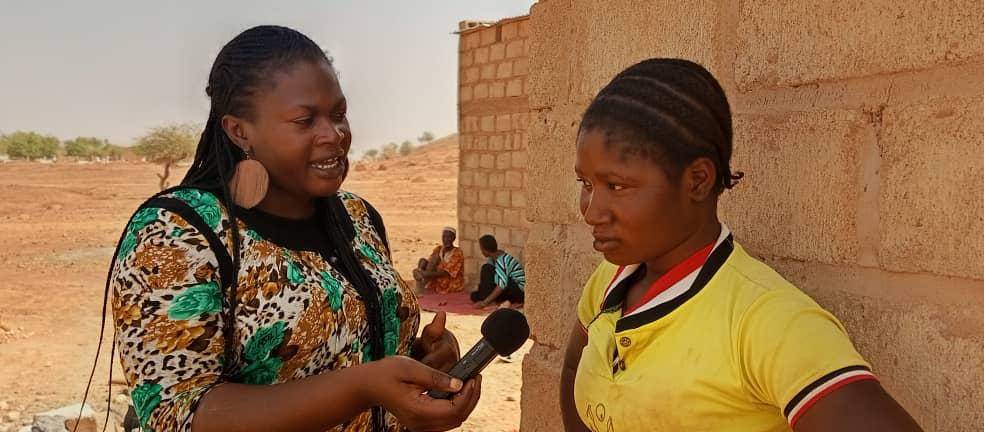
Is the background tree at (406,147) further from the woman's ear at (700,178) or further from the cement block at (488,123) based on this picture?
the woman's ear at (700,178)

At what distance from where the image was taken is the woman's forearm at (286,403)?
1741mm

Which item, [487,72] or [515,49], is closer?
[515,49]

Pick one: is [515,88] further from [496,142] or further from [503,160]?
[503,160]

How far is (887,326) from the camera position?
71.1 inches

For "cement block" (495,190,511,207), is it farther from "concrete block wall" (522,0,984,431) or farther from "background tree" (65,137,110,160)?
"background tree" (65,137,110,160)

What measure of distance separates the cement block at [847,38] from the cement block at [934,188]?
104 mm

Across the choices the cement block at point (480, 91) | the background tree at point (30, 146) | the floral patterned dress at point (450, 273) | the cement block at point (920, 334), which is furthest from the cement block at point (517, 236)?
the background tree at point (30, 146)

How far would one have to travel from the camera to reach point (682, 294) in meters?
1.57

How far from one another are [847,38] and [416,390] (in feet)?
4.03

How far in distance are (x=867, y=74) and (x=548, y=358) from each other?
1528mm

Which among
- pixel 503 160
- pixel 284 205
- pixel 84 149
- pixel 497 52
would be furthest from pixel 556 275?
pixel 84 149

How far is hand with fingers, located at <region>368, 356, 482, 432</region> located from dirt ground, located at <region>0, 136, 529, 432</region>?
4613mm

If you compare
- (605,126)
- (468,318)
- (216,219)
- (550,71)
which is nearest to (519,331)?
(605,126)

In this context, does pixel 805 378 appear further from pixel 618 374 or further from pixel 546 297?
pixel 546 297
